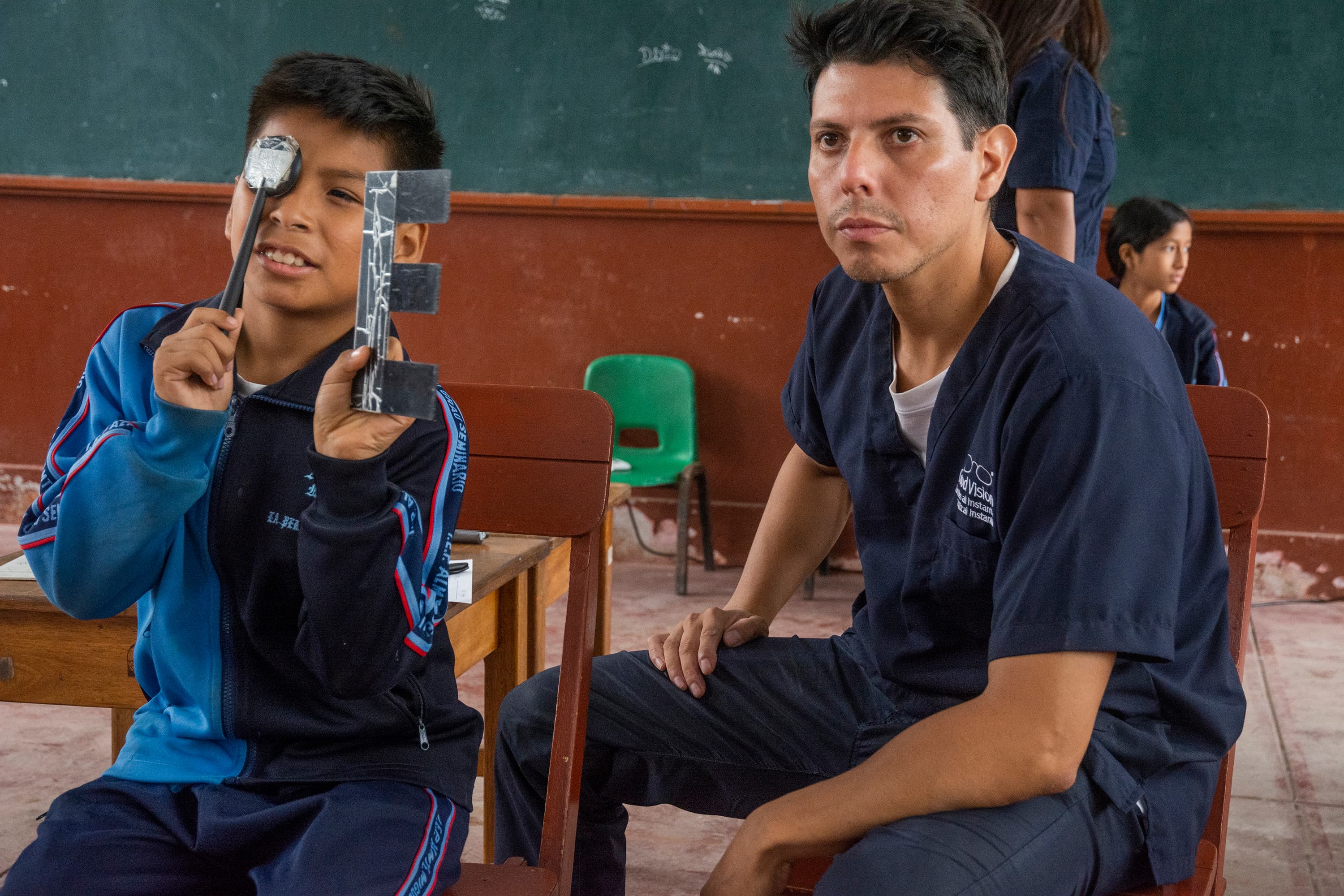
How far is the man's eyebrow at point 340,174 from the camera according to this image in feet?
3.96

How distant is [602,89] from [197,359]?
3.48m

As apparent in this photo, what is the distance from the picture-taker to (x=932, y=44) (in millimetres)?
1304

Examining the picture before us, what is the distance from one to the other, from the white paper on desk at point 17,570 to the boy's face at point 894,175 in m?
1.04

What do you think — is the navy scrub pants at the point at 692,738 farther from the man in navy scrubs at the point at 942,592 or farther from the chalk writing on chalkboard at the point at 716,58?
the chalk writing on chalkboard at the point at 716,58

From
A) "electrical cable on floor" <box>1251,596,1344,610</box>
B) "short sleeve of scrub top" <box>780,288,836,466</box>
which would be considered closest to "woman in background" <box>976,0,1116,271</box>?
"short sleeve of scrub top" <box>780,288,836,466</box>

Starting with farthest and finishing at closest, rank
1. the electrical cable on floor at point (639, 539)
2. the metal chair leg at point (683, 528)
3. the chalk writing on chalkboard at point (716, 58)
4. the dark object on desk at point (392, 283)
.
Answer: the electrical cable on floor at point (639, 539) < the chalk writing on chalkboard at point (716, 58) < the metal chair leg at point (683, 528) < the dark object on desk at point (392, 283)

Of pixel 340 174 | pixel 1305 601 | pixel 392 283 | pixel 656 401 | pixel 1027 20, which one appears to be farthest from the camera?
pixel 656 401

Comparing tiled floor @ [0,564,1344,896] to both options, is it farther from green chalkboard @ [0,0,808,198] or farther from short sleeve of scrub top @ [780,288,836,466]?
green chalkboard @ [0,0,808,198]

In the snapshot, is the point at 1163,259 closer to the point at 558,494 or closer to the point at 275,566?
the point at 558,494

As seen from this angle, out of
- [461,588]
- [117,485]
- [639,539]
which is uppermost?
[117,485]

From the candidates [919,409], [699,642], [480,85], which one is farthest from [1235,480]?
[480,85]

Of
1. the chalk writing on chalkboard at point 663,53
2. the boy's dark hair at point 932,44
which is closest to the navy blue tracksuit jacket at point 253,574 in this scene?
the boy's dark hair at point 932,44

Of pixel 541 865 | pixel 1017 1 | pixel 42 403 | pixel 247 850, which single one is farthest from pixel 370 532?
pixel 42 403

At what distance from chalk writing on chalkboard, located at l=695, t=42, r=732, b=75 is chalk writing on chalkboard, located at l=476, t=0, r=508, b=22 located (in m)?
0.68
